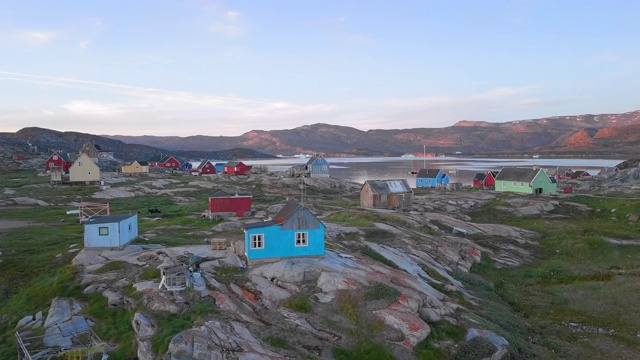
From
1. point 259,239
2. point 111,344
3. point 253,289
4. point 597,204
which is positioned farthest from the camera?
point 597,204

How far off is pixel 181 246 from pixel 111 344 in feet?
46.1

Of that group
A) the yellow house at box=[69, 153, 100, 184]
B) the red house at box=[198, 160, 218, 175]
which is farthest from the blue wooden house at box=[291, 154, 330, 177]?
the yellow house at box=[69, 153, 100, 184]

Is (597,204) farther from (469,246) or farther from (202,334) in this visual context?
(202,334)

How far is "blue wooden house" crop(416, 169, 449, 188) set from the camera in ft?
351

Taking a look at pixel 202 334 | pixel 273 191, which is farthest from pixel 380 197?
pixel 202 334

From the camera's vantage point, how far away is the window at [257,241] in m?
31.3

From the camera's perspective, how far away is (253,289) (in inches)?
1054

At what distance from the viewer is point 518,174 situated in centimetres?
8794

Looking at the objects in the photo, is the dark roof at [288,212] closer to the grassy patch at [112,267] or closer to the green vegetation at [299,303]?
the green vegetation at [299,303]

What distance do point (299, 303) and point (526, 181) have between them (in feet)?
240

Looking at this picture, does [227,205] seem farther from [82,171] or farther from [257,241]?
[82,171]

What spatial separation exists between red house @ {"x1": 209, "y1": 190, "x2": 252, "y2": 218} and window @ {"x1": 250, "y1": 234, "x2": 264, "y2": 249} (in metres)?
23.0

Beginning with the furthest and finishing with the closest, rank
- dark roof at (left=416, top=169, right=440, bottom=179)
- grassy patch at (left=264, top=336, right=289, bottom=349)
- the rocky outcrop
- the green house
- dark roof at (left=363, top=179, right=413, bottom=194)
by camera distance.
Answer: dark roof at (left=416, top=169, right=440, bottom=179)
the green house
dark roof at (left=363, top=179, right=413, bottom=194)
grassy patch at (left=264, top=336, right=289, bottom=349)
the rocky outcrop

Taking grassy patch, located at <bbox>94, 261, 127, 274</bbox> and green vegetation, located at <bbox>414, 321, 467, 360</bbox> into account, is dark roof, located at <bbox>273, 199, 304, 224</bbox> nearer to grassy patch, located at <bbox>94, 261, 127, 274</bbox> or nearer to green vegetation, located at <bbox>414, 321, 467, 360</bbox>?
grassy patch, located at <bbox>94, 261, 127, 274</bbox>
